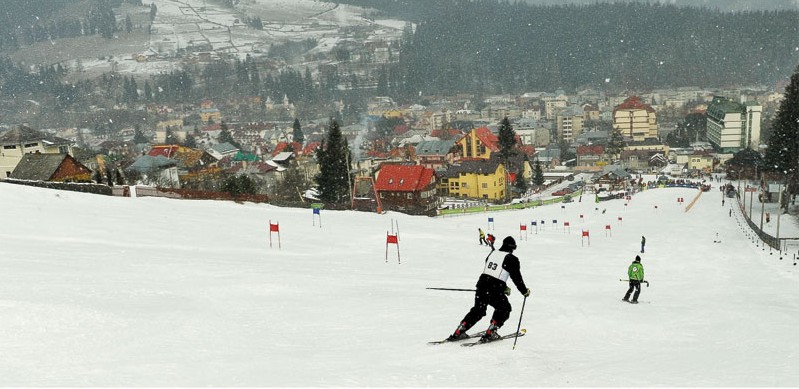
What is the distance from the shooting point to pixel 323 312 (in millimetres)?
9273

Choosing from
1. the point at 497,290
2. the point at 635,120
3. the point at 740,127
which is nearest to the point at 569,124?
the point at 635,120

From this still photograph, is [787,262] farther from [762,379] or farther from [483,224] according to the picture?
[762,379]

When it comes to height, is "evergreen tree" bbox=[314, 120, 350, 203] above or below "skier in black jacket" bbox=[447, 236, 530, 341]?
below

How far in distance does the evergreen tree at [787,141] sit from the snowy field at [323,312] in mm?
33485

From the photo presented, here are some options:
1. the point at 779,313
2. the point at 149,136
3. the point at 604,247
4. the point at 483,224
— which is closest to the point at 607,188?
the point at 483,224

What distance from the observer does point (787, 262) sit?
2220cm

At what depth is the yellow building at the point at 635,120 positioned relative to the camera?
144000 millimetres

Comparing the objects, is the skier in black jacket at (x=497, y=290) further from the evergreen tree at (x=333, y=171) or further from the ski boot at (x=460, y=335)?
the evergreen tree at (x=333, y=171)

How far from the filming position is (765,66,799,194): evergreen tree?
49219 millimetres

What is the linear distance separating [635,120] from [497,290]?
493 ft

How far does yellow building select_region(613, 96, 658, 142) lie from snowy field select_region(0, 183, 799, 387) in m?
132

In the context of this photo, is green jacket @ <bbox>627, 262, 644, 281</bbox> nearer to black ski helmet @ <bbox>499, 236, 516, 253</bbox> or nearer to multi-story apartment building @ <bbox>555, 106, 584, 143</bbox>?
black ski helmet @ <bbox>499, 236, 516, 253</bbox>

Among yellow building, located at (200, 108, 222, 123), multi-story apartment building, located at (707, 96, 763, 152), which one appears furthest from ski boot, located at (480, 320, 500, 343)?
yellow building, located at (200, 108, 222, 123)

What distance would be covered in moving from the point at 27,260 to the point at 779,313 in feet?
47.3
